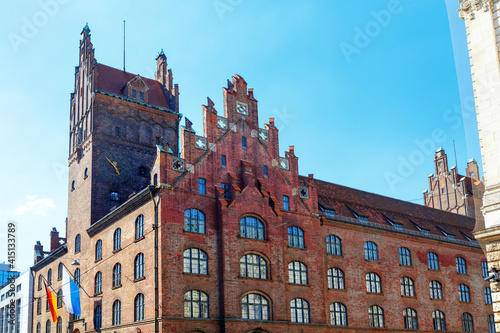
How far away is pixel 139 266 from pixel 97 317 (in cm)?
767

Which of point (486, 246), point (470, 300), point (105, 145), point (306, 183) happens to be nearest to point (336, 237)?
point (306, 183)

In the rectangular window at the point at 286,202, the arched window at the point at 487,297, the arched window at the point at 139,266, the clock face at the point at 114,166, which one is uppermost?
the clock face at the point at 114,166

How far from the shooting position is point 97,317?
44.4 m

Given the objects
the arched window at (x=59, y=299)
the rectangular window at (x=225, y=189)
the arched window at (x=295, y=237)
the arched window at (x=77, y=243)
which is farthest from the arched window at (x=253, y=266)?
the arched window at (x=59, y=299)

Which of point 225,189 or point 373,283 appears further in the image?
point 373,283

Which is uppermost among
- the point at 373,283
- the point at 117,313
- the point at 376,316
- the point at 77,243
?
the point at 77,243

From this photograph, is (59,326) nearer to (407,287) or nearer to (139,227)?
(139,227)

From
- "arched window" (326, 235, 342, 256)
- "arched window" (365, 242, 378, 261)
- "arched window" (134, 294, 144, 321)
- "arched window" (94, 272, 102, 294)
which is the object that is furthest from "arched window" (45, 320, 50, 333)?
"arched window" (365, 242, 378, 261)

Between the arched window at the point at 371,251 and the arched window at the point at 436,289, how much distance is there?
7067 mm

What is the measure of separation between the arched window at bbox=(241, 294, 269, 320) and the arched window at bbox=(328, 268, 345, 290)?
25.8 feet

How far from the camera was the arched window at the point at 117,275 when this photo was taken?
4234 cm

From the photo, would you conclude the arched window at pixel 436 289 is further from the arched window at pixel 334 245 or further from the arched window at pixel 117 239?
the arched window at pixel 117 239

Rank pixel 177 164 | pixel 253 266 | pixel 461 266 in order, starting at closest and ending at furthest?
pixel 177 164
pixel 253 266
pixel 461 266

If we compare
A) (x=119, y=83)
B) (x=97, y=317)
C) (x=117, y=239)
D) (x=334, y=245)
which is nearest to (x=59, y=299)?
(x=97, y=317)
